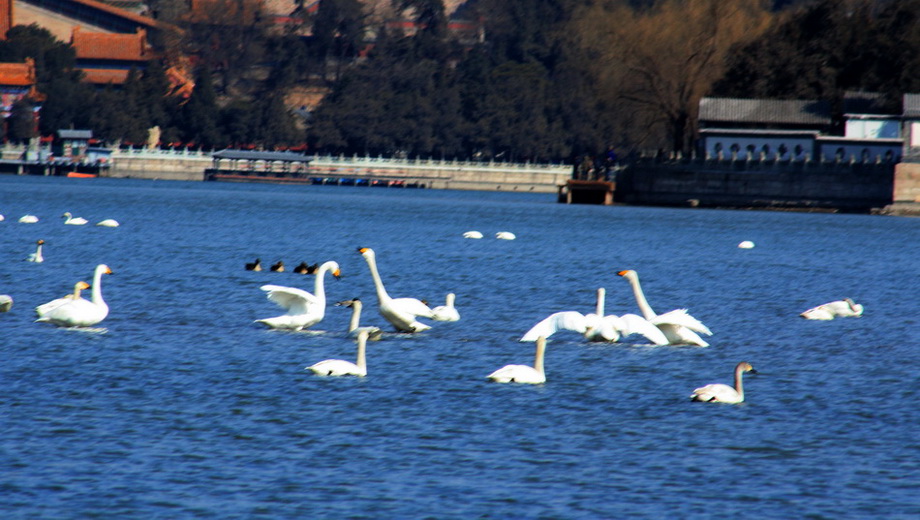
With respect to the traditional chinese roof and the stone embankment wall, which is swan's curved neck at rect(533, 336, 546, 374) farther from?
the traditional chinese roof

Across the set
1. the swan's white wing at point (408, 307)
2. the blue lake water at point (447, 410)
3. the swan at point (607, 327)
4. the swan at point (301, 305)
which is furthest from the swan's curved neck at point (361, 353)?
the swan's white wing at point (408, 307)

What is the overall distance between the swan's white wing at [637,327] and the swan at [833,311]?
648cm

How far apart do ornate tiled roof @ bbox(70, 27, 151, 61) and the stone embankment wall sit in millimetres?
97061

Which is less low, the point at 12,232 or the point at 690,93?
the point at 690,93

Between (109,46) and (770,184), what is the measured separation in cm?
10629

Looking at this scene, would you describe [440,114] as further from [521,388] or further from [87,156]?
[521,388]

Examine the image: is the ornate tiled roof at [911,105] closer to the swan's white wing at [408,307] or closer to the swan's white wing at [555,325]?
the swan's white wing at [408,307]

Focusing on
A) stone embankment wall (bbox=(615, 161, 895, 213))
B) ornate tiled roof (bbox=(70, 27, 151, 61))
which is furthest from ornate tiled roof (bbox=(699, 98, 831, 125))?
ornate tiled roof (bbox=(70, 27, 151, 61))

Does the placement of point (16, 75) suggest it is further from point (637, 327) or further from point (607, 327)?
point (637, 327)

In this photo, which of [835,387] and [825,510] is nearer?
[825,510]

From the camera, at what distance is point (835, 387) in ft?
63.6

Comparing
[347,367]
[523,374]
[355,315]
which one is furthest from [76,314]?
[523,374]

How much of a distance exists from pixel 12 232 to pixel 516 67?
4534 inches

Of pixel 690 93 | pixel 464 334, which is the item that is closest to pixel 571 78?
pixel 690 93
